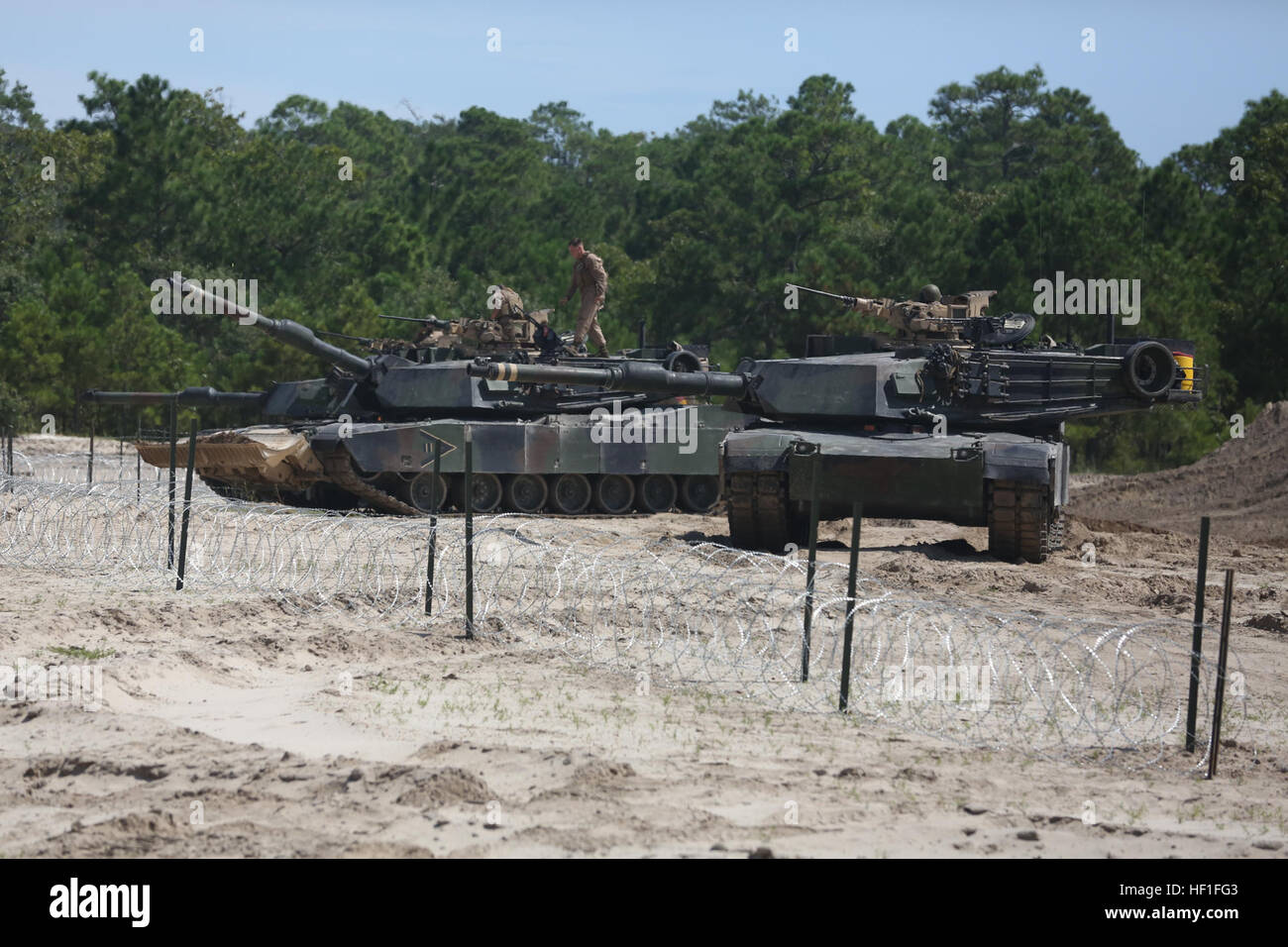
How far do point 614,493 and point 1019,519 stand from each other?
25.9ft

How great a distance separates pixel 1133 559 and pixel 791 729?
11205 millimetres

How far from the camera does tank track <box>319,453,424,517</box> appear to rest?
20.4 metres

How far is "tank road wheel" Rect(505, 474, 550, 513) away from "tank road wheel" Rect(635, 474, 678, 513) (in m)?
1.62

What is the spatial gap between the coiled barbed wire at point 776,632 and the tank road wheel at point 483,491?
4.60 m

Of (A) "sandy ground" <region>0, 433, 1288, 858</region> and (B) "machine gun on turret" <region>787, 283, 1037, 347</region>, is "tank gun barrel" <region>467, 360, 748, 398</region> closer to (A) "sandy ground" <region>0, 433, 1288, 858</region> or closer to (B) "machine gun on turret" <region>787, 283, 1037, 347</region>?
(B) "machine gun on turret" <region>787, 283, 1037, 347</region>

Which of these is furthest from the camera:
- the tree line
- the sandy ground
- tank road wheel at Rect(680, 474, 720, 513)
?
the tree line

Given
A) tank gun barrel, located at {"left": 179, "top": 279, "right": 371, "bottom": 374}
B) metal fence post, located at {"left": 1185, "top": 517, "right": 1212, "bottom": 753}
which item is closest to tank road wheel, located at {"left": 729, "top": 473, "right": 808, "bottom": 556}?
tank gun barrel, located at {"left": 179, "top": 279, "right": 371, "bottom": 374}

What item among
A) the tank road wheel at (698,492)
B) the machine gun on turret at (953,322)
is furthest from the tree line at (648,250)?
the machine gun on turret at (953,322)

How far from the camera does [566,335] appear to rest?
2377cm

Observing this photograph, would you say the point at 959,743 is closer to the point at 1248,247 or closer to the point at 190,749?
the point at 190,749

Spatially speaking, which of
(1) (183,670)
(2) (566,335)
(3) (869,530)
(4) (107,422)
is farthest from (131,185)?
(1) (183,670)

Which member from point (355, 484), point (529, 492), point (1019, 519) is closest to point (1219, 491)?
point (529, 492)

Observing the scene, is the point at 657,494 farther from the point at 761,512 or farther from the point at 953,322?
the point at 761,512

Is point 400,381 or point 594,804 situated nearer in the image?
point 594,804
